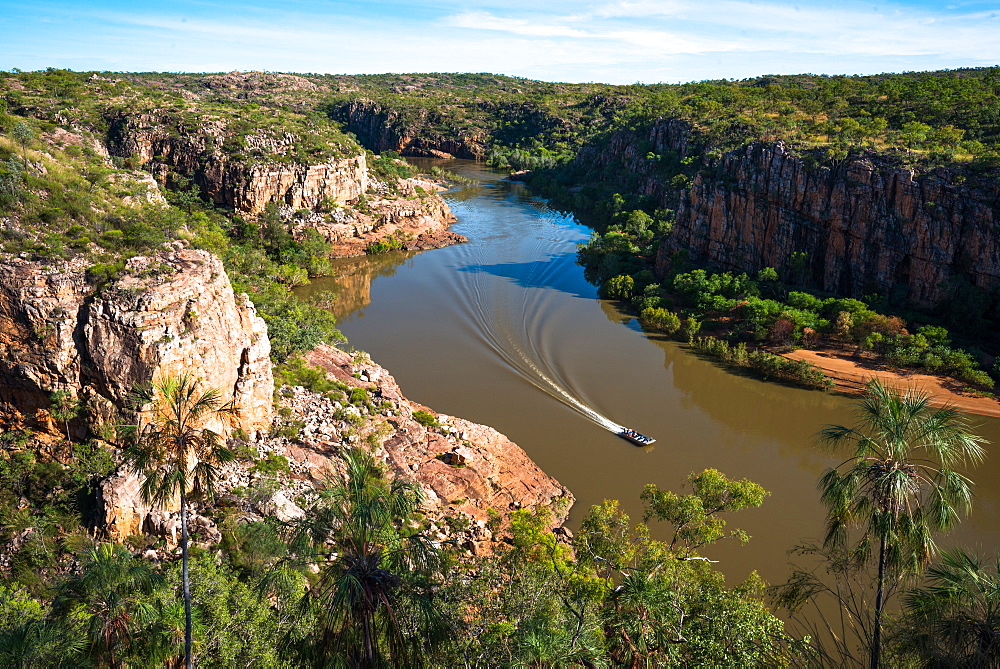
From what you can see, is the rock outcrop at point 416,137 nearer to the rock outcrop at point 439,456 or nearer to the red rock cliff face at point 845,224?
the red rock cliff face at point 845,224

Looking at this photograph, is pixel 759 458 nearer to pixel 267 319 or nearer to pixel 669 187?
pixel 267 319

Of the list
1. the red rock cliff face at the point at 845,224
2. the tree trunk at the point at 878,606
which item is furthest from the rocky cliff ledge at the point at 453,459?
the red rock cliff face at the point at 845,224

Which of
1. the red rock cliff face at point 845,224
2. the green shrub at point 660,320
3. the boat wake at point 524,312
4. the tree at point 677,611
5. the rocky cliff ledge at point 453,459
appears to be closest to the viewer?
the tree at point 677,611

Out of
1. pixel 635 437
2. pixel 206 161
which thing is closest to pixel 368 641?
pixel 635 437

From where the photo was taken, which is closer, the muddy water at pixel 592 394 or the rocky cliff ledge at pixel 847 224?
the muddy water at pixel 592 394

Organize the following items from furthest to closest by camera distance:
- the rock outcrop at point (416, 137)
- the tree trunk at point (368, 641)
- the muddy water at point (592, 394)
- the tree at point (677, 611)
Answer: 1. the rock outcrop at point (416, 137)
2. the muddy water at point (592, 394)
3. the tree at point (677, 611)
4. the tree trunk at point (368, 641)

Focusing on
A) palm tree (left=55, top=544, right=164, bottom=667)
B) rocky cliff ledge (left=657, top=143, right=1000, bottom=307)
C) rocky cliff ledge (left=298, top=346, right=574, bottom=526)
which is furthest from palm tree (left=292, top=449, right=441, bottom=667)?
rocky cliff ledge (left=657, top=143, right=1000, bottom=307)
